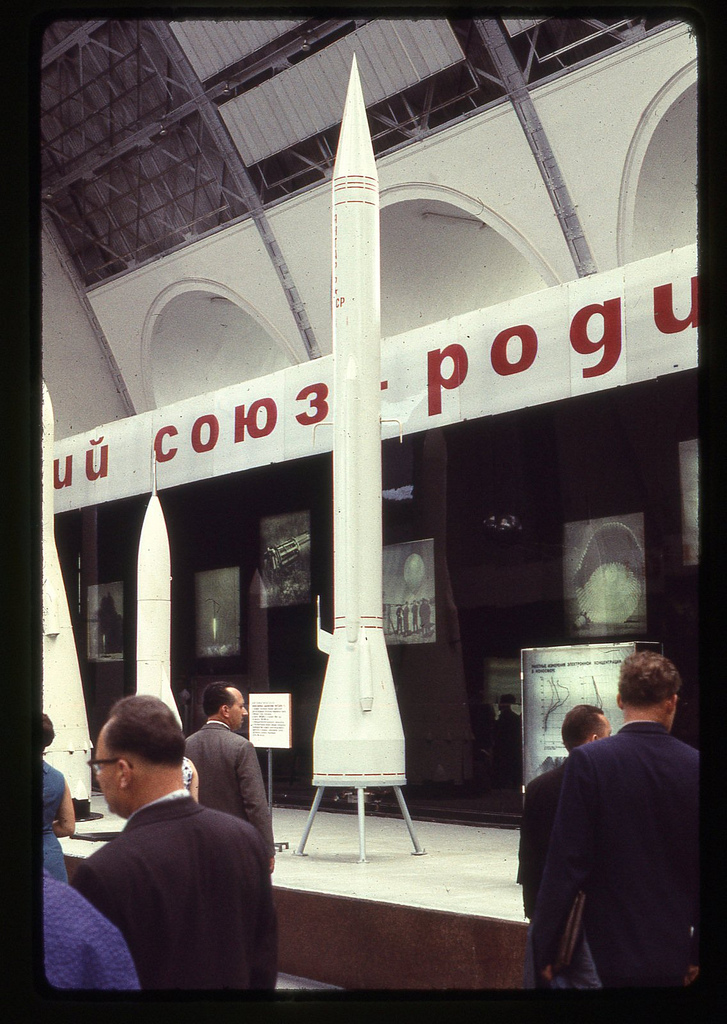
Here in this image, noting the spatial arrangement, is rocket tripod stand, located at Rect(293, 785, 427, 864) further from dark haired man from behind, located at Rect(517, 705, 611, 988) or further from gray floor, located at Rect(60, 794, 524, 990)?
dark haired man from behind, located at Rect(517, 705, 611, 988)

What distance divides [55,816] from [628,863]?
11.1 feet

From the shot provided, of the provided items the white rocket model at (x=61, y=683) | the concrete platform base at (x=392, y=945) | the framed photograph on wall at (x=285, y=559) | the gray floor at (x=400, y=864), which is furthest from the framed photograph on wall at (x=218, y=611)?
the concrete platform base at (x=392, y=945)

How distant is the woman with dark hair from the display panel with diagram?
4271 millimetres

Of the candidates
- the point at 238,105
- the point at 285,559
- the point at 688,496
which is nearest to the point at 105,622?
the point at 285,559

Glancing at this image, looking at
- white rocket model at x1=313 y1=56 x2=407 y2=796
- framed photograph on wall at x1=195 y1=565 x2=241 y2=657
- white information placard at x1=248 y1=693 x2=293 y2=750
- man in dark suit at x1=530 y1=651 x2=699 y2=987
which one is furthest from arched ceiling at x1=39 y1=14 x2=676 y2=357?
man in dark suit at x1=530 y1=651 x2=699 y2=987

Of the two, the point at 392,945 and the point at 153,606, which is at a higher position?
the point at 153,606

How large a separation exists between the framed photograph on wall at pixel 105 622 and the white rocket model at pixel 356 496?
882 cm

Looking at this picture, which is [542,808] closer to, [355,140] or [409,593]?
[355,140]

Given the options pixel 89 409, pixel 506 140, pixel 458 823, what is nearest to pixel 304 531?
pixel 458 823

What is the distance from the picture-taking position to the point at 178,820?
2730mm

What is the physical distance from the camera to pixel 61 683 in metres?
13.3

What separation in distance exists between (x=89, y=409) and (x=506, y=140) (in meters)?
9.40

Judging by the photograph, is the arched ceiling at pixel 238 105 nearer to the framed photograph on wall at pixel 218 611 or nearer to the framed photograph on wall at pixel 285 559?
the framed photograph on wall at pixel 285 559

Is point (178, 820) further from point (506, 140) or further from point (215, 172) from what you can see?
point (215, 172)
